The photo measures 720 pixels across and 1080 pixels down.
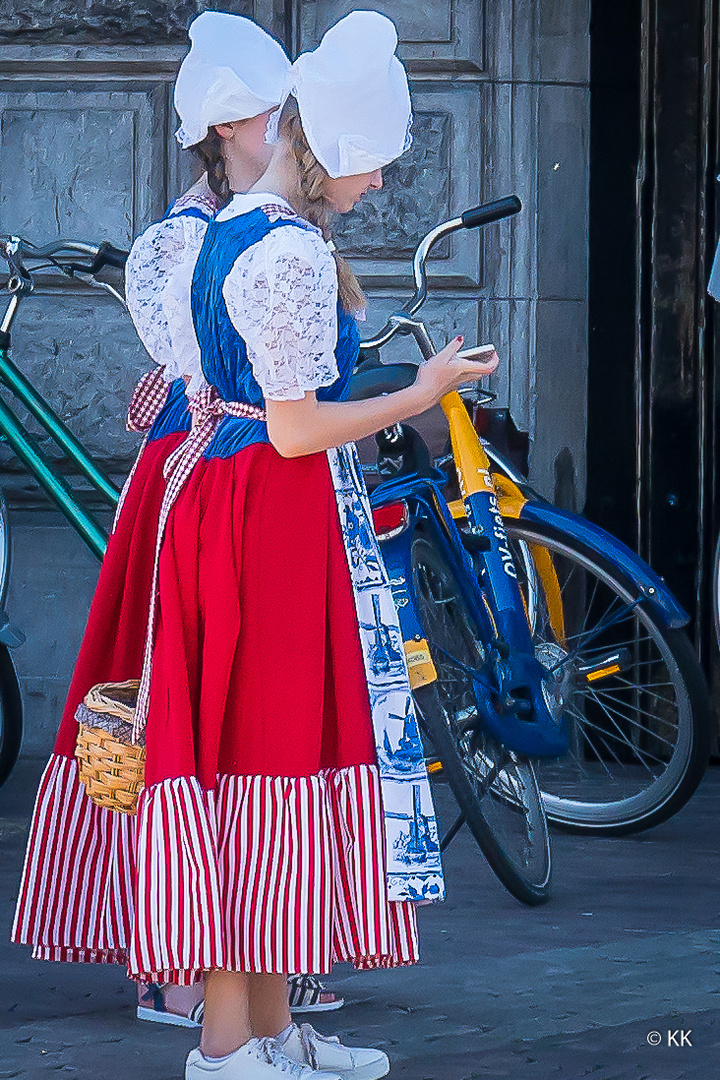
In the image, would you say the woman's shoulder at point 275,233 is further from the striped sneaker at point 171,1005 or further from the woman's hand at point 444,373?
the striped sneaker at point 171,1005

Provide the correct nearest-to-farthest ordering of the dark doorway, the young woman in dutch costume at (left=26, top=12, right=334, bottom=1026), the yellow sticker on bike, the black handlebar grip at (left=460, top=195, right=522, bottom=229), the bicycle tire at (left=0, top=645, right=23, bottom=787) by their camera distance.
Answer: the young woman in dutch costume at (left=26, top=12, right=334, bottom=1026), the yellow sticker on bike, the black handlebar grip at (left=460, top=195, right=522, bottom=229), the bicycle tire at (left=0, top=645, right=23, bottom=787), the dark doorway

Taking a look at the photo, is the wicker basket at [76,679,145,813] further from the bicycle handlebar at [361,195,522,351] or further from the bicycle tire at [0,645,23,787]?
the bicycle tire at [0,645,23,787]

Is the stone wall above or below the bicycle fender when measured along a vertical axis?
above

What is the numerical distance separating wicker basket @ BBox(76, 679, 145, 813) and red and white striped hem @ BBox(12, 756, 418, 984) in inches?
2.2

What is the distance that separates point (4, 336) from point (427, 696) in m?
1.64

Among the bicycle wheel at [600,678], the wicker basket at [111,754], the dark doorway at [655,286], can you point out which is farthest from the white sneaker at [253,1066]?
the dark doorway at [655,286]

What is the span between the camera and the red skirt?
258cm

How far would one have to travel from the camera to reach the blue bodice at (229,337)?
256 centimetres

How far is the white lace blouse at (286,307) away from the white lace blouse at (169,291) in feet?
0.98

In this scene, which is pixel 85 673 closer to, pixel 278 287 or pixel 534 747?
pixel 278 287

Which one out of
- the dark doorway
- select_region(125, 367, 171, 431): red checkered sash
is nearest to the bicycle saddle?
select_region(125, 367, 171, 431): red checkered sash

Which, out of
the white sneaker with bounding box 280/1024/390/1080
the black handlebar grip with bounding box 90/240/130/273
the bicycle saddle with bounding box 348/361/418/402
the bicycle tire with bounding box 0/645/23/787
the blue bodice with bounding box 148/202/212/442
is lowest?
the bicycle tire with bounding box 0/645/23/787

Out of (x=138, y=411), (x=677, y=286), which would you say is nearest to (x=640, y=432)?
(x=677, y=286)

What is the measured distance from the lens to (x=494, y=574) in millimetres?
3805
